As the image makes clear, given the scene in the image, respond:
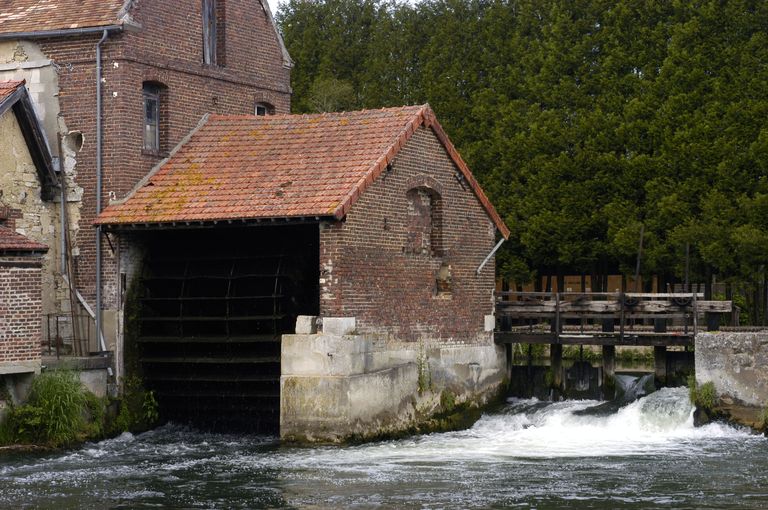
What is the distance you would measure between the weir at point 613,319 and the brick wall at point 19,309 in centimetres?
912

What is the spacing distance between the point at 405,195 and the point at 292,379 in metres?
4.09

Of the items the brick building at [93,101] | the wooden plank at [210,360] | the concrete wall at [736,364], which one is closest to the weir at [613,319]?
the concrete wall at [736,364]

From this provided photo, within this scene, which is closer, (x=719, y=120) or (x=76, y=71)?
(x=76, y=71)

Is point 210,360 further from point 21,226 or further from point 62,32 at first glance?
Result: point 62,32

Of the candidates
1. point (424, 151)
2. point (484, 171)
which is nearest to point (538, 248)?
point (484, 171)

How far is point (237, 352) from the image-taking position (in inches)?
967

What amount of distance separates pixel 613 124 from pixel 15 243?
20.6 meters

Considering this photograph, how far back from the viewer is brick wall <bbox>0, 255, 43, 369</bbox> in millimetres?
21922

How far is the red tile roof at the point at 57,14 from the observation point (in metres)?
25.2

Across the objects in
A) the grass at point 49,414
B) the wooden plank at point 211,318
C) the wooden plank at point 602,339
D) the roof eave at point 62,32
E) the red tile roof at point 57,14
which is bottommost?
the grass at point 49,414

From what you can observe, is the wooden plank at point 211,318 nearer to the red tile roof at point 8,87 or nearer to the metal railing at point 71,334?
the metal railing at point 71,334

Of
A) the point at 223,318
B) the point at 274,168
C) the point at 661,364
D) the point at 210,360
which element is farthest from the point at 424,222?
the point at 661,364

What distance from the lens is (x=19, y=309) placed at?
22.1 m

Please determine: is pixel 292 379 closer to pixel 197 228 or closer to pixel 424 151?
pixel 197 228
